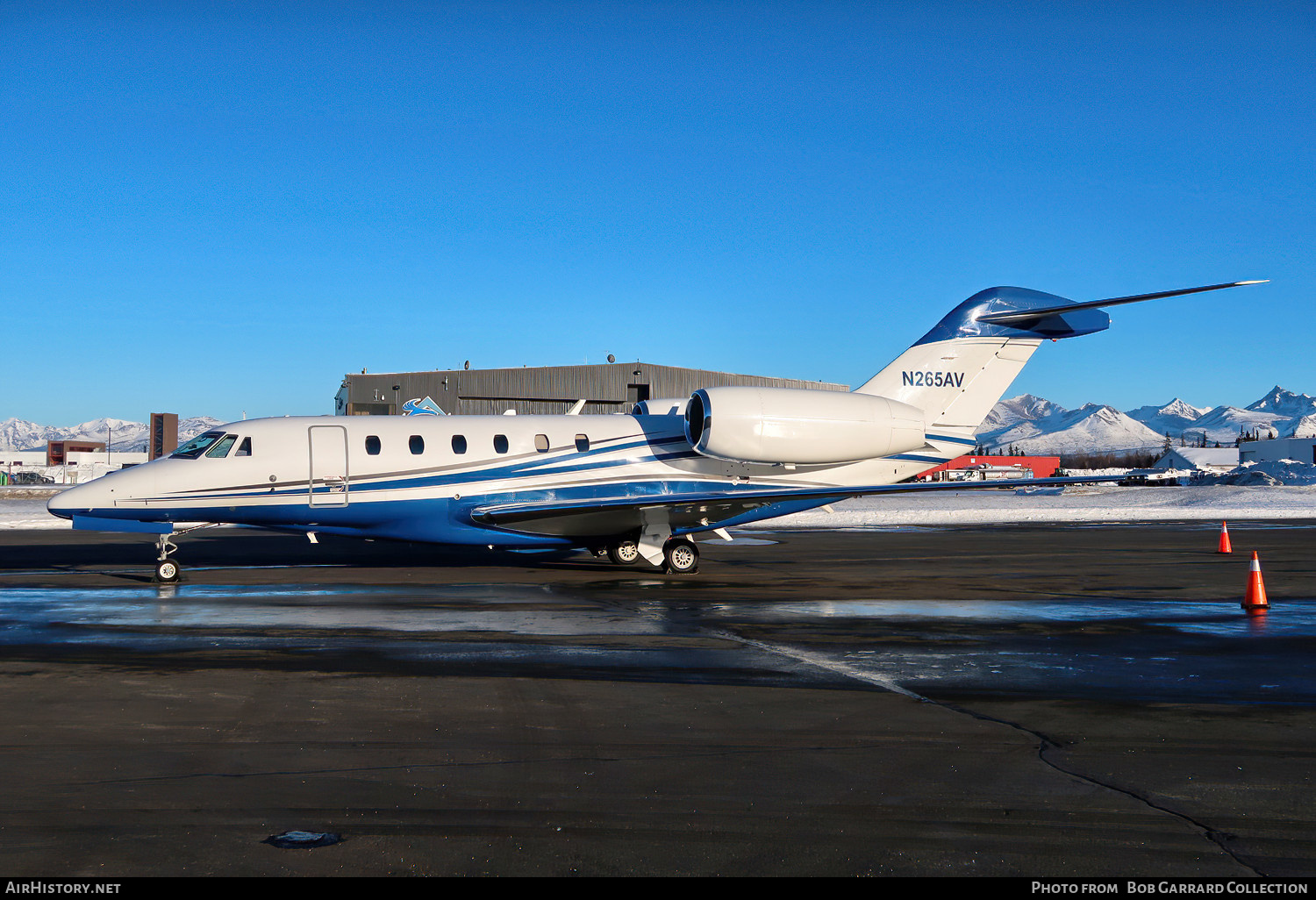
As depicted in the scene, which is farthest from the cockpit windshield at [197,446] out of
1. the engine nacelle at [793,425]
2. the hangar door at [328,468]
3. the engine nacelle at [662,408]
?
the engine nacelle at [793,425]

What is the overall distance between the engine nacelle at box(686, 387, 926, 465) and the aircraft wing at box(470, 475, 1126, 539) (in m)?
0.68

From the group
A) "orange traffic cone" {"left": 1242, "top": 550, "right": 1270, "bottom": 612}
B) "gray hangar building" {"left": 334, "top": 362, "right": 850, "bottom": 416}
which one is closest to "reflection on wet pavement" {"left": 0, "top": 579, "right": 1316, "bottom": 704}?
"orange traffic cone" {"left": 1242, "top": 550, "right": 1270, "bottom": 612}

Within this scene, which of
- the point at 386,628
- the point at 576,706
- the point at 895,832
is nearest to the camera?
the point at 895,832

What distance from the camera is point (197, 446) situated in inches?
671

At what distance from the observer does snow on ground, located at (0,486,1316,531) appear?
36181 millimetres

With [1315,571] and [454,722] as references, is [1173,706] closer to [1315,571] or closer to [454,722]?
[454,722]

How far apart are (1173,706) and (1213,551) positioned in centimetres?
1752

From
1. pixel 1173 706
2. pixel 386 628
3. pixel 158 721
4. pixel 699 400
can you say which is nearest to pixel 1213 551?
pixel 699 400

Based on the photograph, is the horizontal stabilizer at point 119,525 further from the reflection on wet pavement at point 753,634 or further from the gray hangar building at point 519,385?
the gray hangar building at point 519,385

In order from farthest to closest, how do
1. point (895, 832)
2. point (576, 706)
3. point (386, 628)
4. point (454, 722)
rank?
point (386, 628) → point (576, 706) → point (454, 722) → point (895, 832)

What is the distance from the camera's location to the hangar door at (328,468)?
56.2 feet

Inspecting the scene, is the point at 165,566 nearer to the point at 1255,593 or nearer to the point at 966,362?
the point at 966,362

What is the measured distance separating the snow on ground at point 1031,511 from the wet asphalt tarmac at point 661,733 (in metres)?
20.4

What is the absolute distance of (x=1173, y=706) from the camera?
7328mm
